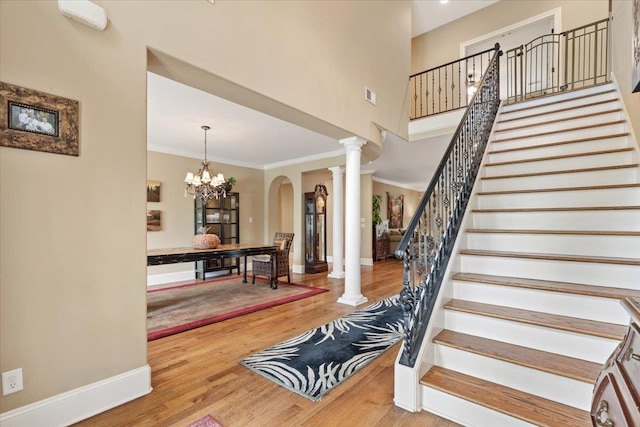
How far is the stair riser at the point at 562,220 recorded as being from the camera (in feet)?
7.34

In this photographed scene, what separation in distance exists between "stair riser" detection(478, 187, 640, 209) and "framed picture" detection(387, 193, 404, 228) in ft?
23.0

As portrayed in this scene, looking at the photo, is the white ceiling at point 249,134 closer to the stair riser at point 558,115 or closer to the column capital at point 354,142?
the column capital at point 354,142

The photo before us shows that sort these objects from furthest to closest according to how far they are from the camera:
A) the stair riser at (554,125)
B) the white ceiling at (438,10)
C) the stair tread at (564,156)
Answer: the white ceiling at (438,10) → the stair riser at (554,125) → the stair tread at (564,156)

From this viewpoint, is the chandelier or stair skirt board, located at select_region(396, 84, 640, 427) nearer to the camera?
stair skirt board, located at select_region(396, 84, 640, 427)

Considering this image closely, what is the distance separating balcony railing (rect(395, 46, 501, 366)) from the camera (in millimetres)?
1823

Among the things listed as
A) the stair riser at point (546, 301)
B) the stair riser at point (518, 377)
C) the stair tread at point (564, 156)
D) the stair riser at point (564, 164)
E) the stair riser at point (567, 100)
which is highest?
the stair riser at point (567, 100)

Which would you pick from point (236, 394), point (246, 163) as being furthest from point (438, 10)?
point (236, 394)

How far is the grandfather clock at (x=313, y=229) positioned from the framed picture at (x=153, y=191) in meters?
3.00

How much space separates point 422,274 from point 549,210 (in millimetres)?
1305

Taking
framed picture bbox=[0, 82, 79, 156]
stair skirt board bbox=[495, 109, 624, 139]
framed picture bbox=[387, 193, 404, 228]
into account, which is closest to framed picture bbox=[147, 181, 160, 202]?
framed picture bbox=[0, 82, 79, 156]

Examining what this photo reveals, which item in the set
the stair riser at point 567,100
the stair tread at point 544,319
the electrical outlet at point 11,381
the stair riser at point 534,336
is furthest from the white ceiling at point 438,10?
the electrical outlet at point 11,381

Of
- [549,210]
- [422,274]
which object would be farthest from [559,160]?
[422,274]

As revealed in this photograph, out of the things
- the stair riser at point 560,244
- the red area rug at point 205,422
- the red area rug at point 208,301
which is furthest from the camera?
the red area rug at point 208,301

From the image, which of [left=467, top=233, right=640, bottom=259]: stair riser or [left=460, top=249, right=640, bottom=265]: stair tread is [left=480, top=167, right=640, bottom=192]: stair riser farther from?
[left=460, top=249, right=640, bottom=265]: stair tread
